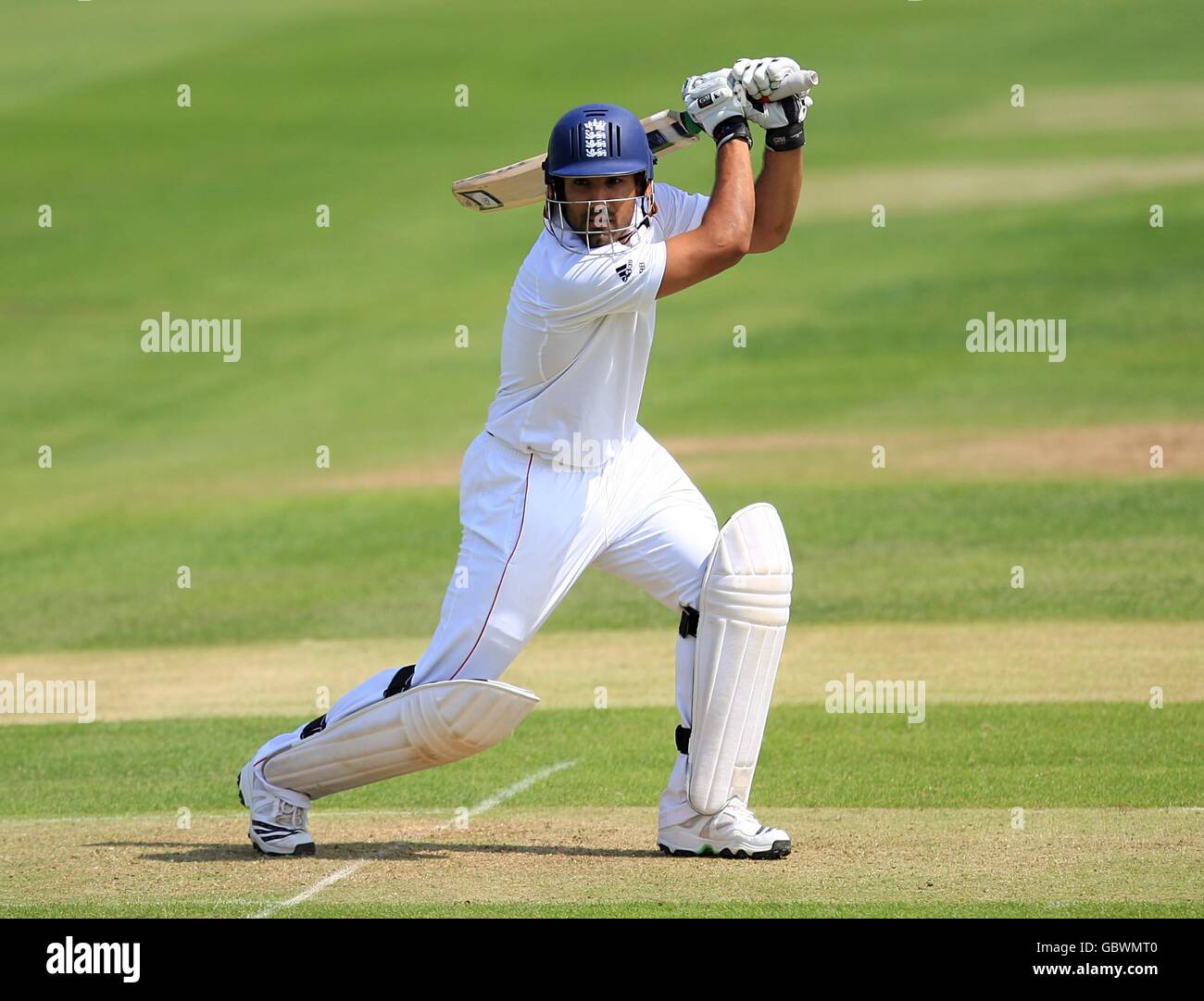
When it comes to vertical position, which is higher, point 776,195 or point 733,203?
point 776,195

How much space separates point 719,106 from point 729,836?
8.09ft

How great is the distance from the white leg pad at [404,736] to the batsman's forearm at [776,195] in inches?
71.2

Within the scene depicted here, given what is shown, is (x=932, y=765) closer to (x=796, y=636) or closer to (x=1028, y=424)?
(x=796, y=636)

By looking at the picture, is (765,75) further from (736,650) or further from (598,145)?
(736,650)

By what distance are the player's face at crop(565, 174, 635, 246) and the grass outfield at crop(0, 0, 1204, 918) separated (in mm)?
2113

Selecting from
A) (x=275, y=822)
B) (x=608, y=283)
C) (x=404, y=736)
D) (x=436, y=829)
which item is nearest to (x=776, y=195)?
(x=608, y=283)

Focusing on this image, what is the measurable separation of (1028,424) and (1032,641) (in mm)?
7575

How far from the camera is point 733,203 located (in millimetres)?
6004

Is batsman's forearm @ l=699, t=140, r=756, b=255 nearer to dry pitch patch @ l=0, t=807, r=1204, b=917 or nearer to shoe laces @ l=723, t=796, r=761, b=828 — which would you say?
shoe laces @ l=723, t=796, r=761, b=828

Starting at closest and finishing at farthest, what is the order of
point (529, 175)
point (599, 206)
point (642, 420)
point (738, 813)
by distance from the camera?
1. point (599, 206)
2. point (738, 813)
3. point (529, 175)
4. point (642, 420)

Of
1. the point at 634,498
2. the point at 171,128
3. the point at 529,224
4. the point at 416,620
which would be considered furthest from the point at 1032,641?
the point at 171,128

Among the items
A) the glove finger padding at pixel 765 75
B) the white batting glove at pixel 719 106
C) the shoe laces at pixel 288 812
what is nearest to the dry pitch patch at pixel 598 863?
the shoe laces at pixel 288 812

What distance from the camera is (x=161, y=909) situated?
18.0 feet

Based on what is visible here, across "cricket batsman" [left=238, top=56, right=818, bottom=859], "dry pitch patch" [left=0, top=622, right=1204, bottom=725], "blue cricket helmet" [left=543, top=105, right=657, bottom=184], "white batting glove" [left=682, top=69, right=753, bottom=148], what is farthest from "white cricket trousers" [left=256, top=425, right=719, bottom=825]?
"dry pitch patch" [left=0, top=622, right=1204, bottom=725]
